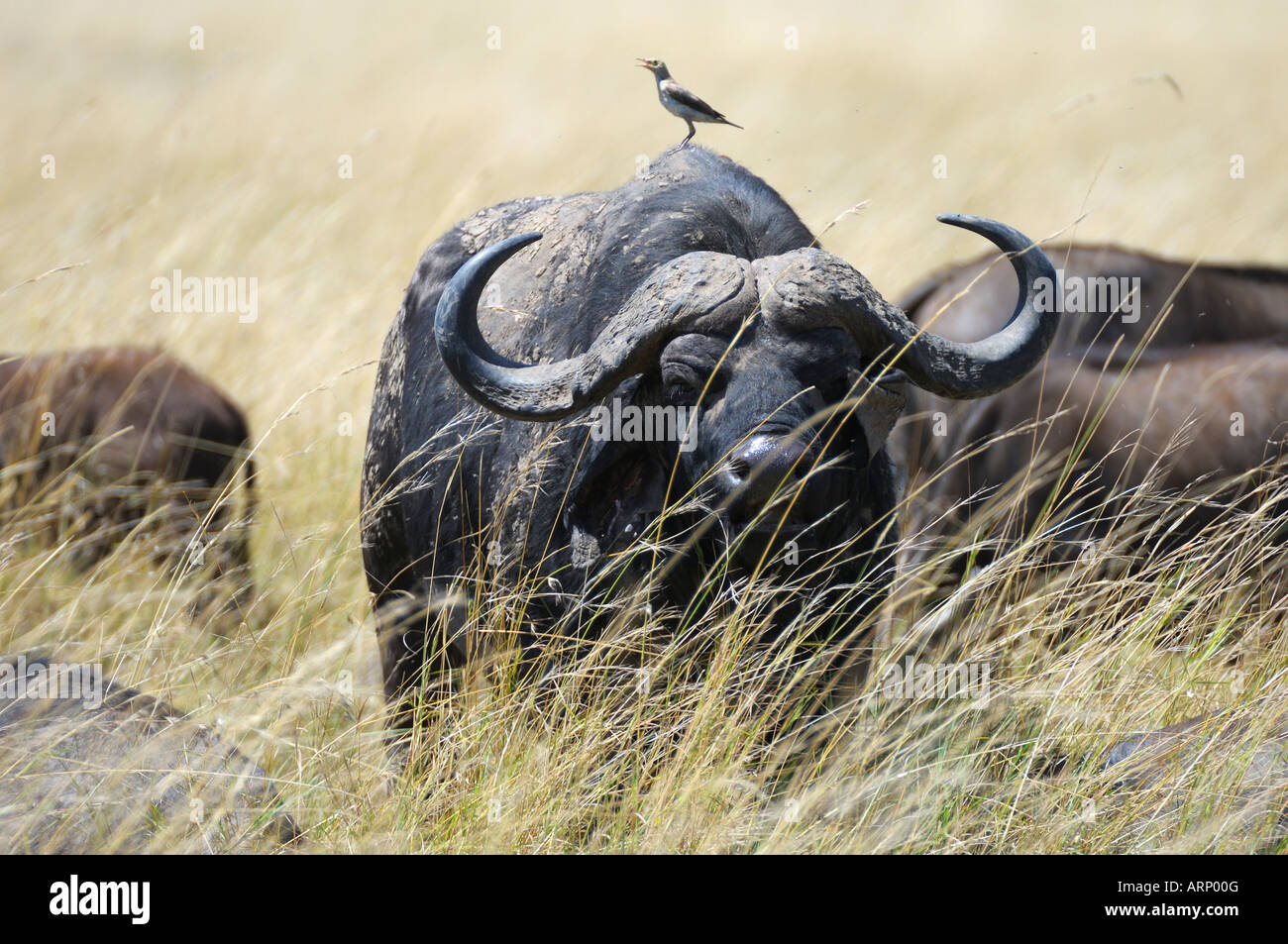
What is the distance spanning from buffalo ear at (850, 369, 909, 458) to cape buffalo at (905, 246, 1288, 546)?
154cm

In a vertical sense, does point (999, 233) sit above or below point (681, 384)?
above

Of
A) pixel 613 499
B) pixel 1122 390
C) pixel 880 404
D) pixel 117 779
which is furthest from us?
pixel 1122 390

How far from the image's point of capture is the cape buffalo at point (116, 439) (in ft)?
18.8

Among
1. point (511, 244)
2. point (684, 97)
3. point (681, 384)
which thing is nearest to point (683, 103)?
point (684, 97)

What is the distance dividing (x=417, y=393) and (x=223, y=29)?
19022mm

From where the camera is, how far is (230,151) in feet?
40.5

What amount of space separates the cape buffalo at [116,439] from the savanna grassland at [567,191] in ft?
0.85

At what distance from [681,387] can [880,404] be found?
642mm

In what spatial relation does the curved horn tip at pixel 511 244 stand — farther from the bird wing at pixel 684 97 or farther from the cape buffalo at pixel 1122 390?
the cape buffalo at pixel 1122 390

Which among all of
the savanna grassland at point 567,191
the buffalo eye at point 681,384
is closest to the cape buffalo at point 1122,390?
the savanna grassland at point 567,191

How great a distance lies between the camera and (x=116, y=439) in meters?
6.04

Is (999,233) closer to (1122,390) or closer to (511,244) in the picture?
(511,244)

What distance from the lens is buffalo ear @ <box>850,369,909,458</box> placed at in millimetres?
3793
